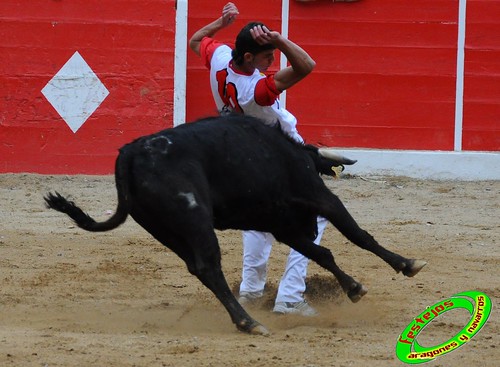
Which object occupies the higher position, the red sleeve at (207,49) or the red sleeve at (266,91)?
the red sleeve at (207,49)

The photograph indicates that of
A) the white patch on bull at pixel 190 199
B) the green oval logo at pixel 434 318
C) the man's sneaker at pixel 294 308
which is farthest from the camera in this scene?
the man's sneaker at pixel 294 308

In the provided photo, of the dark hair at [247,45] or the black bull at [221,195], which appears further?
the dark hair at [247,45]

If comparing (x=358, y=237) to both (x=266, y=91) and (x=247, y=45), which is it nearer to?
(x=266, y=91)

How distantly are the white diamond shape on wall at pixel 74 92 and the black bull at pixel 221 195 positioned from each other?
5.20 meters

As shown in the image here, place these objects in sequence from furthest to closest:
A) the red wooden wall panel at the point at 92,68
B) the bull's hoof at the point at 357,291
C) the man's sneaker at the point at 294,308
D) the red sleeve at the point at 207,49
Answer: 1. the red wooden wall panel at the point at 92,68
2. the red sleeve at the point at 207,49
3. the man's sneaker at the point at 294,308
4. the bull's hoof at the point at 357,291

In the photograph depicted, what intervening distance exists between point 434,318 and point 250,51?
1552 mm

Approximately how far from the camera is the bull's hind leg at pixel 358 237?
5.12 m

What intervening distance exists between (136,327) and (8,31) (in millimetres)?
5673

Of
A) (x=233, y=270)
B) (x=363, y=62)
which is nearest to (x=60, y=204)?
(x=233, y=270)

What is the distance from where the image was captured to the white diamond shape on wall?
10117mm

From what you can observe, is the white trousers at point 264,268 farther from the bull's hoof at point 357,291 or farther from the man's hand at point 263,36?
the man's hand at point 263,36

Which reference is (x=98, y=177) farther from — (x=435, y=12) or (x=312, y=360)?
(x=312, y=360)

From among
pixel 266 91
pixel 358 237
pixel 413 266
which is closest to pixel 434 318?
pixel 413 266

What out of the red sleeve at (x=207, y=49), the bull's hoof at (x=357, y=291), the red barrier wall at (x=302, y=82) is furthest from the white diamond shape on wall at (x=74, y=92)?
the bull's hoof at (x=357, y=291)
